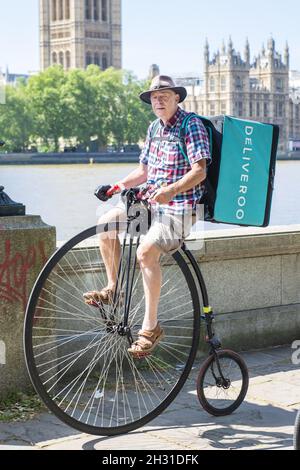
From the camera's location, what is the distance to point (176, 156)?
4.36 metres

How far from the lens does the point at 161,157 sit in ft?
14.4

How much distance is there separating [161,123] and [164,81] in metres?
0.22

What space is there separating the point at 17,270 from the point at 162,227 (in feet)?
2.71

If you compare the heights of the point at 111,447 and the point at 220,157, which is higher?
the point at 220,157

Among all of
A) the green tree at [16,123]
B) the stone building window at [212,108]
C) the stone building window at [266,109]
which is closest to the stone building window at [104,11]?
the stone building window at [212,108]

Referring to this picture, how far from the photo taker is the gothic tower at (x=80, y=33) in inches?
6275

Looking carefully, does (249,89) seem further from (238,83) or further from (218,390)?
(218,390)

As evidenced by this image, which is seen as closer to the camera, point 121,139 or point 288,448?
point 288,448

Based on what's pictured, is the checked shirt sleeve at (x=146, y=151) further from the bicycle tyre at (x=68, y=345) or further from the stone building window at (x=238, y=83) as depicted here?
the stone building window at (x=238, y=83)

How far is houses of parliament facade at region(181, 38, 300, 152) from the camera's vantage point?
13988 cm
